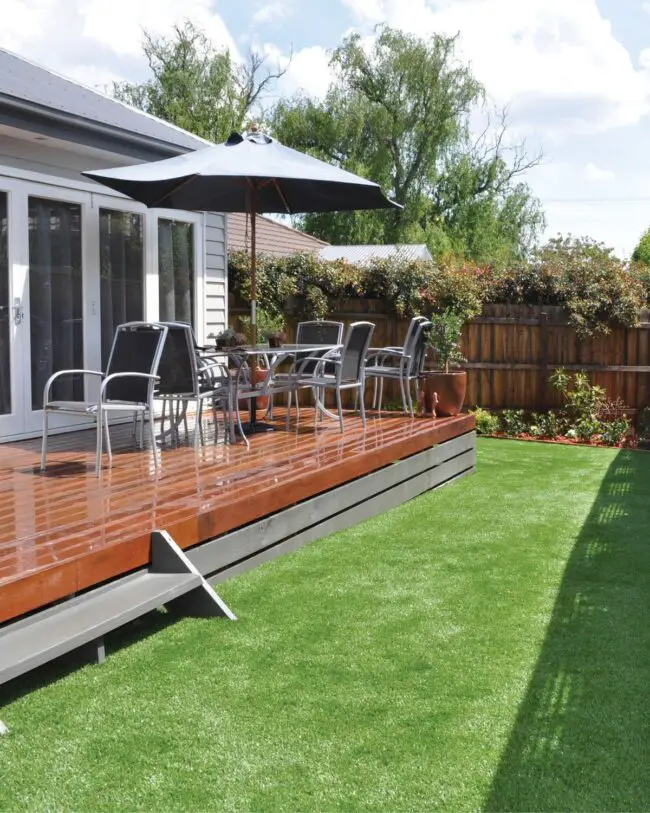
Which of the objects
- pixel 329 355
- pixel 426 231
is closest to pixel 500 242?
pixel 426 231

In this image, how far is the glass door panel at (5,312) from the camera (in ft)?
20.0

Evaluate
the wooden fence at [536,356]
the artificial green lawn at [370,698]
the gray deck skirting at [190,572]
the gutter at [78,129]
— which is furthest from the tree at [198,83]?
the artificial green lawn at [370,698]

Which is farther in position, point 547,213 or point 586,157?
point 586,157

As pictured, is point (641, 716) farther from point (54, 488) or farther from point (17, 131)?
point (17, 131)

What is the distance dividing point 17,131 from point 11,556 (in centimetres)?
358

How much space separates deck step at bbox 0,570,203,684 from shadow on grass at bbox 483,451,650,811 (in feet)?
4.79

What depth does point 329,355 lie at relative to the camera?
7270 mm

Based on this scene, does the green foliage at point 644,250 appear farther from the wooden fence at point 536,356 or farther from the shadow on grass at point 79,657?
the shadow on grass at point 79,657

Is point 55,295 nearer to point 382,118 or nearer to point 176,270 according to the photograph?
point 176,270

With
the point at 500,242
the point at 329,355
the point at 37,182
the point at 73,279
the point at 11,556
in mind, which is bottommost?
the point at 11,556

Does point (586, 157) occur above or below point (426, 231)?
above

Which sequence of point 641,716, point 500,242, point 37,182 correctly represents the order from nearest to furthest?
point 641,716 < point 37,182 < point 500,242

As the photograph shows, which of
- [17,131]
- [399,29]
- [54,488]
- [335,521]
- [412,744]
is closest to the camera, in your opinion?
[412,744]

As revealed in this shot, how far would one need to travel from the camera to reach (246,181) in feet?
21.1
